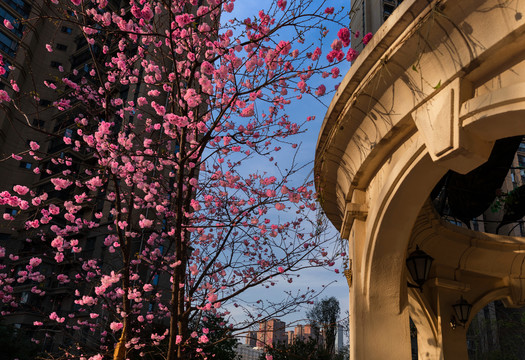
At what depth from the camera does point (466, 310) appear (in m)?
5.86

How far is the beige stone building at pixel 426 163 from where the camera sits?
2.64m

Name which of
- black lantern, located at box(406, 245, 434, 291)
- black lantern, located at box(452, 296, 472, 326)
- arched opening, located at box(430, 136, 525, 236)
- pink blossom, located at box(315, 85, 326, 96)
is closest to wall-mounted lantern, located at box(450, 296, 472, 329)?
black lantern, located at box(452, 296, 472, 326)

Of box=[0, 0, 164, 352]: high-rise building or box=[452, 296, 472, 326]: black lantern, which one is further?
box=[0, 0, 164, 352]: high-rise building

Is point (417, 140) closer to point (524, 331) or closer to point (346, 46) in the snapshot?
point (346, 46)

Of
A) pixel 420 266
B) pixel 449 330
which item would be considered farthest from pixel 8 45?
pixel 449 330

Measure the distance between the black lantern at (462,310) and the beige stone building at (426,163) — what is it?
0.05 m

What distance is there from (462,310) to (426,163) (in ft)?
11.9

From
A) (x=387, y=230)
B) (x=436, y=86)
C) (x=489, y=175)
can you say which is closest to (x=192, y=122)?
(x=387, y=230)

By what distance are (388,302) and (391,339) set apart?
13.5 inches

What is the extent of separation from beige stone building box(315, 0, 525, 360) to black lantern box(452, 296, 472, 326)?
0.15ft

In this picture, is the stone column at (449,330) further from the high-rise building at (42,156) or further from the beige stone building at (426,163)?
the high-rise building at (42,156)

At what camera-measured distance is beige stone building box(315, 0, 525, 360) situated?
8.68ft

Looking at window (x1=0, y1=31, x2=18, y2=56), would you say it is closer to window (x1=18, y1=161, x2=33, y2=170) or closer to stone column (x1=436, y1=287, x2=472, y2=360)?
window (x1=18, y1=161, x2=33, y2=170)

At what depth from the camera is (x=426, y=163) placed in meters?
3.32
